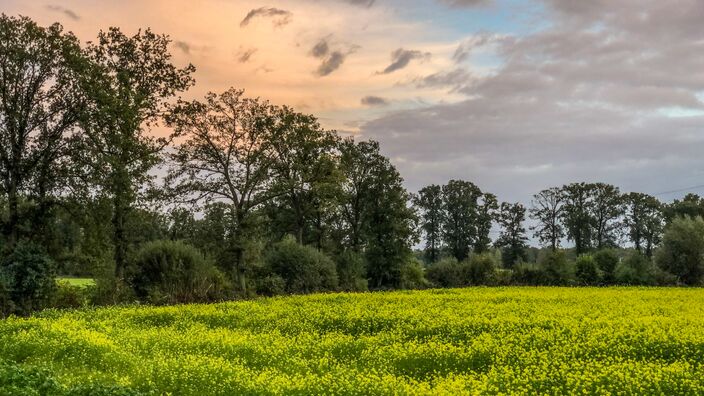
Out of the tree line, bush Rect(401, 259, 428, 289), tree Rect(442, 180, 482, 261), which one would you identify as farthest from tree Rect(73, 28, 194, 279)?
tree Rect(442, 180, 482, 261)

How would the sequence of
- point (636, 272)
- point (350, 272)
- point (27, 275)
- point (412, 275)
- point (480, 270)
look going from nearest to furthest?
point (27, 275), point (350, 272), point (636, 272), point (480, 270), point (412, 275)

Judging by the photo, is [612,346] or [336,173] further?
[336,173]

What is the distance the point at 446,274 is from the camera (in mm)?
58625

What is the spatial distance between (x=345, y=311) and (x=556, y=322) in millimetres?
8925

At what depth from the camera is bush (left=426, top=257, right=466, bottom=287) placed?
188 ft

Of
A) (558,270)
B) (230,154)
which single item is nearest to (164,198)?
(230,154)

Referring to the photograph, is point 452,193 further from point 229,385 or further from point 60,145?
point 229,385

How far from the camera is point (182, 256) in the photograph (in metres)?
33.3

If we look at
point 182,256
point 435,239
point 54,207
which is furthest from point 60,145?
point 435,239

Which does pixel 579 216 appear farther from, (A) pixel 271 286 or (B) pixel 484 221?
(A) pixel 271 286

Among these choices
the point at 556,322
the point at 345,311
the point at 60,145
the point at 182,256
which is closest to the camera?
the point at 556,322

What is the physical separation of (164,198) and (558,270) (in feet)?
115

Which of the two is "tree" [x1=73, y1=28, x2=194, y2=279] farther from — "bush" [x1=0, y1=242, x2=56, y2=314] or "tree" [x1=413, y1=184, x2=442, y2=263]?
"tree" [x1=413, y1=184, x2=442, y2=263]

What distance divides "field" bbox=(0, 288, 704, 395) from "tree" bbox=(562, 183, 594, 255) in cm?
6684
